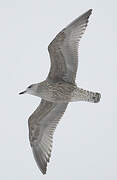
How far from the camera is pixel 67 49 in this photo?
Result: 5711mm

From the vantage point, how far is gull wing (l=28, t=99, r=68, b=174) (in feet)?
20.6

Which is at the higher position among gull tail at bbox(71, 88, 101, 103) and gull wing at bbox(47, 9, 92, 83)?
gull wing at bbox(47, 9, 92, 83)

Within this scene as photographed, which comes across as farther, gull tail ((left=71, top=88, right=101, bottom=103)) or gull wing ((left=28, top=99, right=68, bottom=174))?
gull wing ((left=28, top=99, right=68, bottom=174))

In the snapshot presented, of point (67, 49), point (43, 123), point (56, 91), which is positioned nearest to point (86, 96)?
point (56, 91)

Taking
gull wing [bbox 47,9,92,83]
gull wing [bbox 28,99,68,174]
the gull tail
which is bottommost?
gull wing [bbox 28,99,68,174]

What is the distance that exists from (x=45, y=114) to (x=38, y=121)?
0.46 ft

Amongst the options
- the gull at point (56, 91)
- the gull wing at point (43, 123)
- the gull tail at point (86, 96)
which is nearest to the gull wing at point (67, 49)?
the gull at point (56, 91)

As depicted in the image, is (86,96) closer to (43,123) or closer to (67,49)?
(67,49)

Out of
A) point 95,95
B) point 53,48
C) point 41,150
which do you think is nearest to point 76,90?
point 95,95

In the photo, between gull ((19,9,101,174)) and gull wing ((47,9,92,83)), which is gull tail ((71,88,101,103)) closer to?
gull ((19,9,101,174))

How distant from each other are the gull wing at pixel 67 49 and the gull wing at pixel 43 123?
25.0 inches

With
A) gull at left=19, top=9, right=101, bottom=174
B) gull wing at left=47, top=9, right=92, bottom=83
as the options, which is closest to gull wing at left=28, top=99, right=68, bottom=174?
gull at left=19, top=9, right=101, bottom=174

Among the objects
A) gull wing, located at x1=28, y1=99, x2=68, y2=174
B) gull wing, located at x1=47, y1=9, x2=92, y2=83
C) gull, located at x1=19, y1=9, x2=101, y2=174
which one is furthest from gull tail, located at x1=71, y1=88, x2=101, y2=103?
gull wing, located at x1=28, y1=99, x2=68, y2=174

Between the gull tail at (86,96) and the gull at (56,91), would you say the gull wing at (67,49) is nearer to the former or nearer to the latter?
the gull at (56,91)
